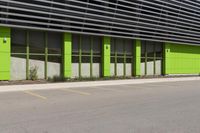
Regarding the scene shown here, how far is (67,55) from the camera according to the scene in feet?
76.1

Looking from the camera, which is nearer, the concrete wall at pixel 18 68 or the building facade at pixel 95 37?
the building facade at pixel 95 37

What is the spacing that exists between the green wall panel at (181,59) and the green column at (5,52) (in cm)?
1711

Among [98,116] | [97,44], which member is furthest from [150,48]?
[98,116]

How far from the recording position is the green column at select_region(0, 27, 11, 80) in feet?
64.7

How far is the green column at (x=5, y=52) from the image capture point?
19.7 meters

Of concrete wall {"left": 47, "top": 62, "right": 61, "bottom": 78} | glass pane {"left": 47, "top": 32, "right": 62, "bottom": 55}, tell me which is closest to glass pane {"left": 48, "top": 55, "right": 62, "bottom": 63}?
concrete wall {"left": 47, "top": 62, "right": 61, "bottom": 78}

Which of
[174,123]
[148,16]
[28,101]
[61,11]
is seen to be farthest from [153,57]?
[174,123]

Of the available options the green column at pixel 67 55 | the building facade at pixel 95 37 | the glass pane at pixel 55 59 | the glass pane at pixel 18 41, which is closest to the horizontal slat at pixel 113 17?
the building facade at pixel 95 37

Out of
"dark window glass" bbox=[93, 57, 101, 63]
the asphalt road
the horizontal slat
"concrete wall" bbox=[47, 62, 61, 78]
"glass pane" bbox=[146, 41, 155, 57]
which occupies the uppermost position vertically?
the horizontal slat

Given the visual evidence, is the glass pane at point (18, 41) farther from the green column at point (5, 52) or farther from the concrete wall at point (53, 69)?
the concrete wall at point (53, 69)

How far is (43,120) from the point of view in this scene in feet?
26.7

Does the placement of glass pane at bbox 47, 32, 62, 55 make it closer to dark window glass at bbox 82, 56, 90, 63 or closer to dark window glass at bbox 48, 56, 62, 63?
dark window glass at bbox 48, 56, 62, 63

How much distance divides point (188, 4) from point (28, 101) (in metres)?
25.7

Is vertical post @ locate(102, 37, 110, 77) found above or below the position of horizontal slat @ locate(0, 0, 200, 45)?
below
